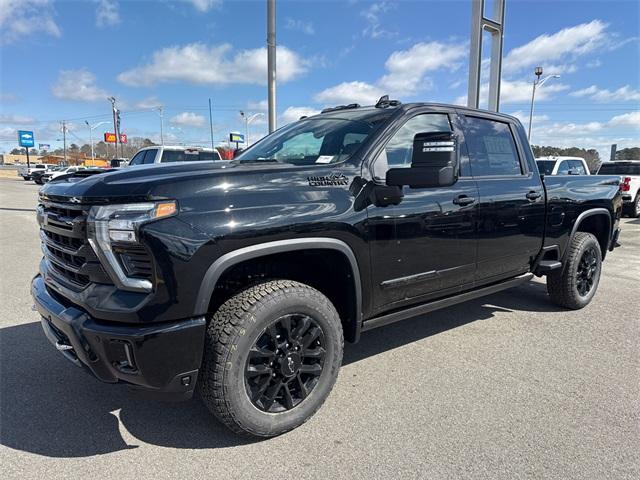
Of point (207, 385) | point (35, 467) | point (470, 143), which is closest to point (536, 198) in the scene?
point (470, 143)

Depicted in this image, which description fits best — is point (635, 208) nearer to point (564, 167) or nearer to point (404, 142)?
point (564, 167)

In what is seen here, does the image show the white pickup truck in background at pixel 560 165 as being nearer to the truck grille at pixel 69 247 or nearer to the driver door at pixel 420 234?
the driver door at pixel 420 234

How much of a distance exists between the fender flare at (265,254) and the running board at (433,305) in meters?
0.23

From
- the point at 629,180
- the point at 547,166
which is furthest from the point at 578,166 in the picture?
the point at 629,180

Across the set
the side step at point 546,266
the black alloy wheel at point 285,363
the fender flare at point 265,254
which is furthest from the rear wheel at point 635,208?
the black alloy wheel at point 285,363

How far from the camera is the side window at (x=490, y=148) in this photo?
12.8 ft

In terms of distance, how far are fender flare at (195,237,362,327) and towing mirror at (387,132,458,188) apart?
1.91ft

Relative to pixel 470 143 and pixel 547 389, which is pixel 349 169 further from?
pixel 547 389

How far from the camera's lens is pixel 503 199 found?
3.94 meters

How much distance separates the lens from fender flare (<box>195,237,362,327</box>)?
235 cm

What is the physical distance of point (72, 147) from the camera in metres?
133

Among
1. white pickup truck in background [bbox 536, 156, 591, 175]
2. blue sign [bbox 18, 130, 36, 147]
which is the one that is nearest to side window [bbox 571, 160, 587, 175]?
white pickup truck in background [bbox 536, 156, 591, 175]

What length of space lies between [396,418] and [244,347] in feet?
3.65

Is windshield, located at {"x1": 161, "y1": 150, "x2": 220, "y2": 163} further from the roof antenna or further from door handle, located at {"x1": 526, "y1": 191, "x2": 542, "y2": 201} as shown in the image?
door handle, located at {"x1": 526, "y1": 191, "x2": 542, "y2": 201}
